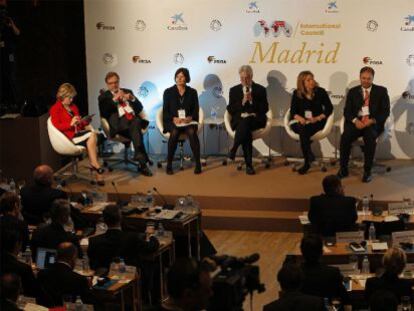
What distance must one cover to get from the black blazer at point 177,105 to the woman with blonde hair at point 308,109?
1.22 metres

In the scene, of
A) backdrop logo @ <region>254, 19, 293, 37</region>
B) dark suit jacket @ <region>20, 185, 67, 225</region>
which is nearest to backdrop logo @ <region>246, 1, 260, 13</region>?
backdrop logo @ <region>254, 19, 293, 37</region>

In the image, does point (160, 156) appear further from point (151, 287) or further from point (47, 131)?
point (151, 287)

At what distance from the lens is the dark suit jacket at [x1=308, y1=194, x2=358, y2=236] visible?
22.7 feet

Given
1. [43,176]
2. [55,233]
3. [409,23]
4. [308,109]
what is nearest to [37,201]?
[43,176]

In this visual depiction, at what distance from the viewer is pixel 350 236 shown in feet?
21.5

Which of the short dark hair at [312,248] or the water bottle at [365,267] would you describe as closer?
the short dark hair at [312,248]

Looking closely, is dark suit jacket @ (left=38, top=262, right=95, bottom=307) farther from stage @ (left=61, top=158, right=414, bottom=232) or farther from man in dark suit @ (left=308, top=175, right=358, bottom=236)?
stage @ (left=61, top=158, right=414, bottom=232)

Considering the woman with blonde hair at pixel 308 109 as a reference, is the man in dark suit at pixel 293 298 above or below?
below

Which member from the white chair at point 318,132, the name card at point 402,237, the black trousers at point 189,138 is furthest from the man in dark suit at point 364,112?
the name card at point 402,237

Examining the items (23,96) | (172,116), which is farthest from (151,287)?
(23,96)

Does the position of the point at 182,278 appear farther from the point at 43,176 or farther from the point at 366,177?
the point at 366,177

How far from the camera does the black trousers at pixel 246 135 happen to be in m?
9.98

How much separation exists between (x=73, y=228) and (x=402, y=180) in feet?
14.0

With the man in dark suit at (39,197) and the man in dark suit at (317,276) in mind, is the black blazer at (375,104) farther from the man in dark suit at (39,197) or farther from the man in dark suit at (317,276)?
the man in dark suit at (317,276)
